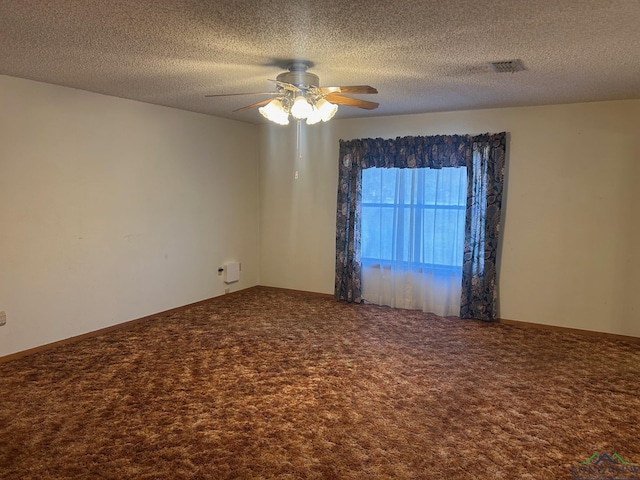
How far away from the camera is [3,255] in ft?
12.1

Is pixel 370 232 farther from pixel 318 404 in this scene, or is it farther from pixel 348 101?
pixel 318 404

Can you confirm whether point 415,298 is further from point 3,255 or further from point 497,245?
point 3,255

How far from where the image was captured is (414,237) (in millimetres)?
5371

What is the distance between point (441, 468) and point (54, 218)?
12.2 ft

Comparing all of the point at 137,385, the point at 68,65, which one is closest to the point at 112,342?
the point at 137,385

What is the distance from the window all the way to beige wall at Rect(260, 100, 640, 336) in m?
0.50

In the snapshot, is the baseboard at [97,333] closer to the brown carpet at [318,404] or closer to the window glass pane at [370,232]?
the brown carpet at [318,404]

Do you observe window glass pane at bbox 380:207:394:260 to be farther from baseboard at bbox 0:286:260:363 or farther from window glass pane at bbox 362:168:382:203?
baseboard at bbox 0:286:260:363

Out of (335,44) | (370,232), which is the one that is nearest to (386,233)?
(370,232)

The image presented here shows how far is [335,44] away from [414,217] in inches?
116

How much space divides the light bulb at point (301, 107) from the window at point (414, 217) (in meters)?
2.44

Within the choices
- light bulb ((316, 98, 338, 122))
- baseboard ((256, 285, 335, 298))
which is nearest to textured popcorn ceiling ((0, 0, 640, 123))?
light bulb ((316, 98, 338, 122))

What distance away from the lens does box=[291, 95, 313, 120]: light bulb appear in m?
3.12

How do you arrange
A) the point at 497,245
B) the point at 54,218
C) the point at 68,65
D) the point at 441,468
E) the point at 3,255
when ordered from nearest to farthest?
the point at 441,468 < the point at 68,65 < the point at 3,255 < the point at 54,218 < the point at 497,245
